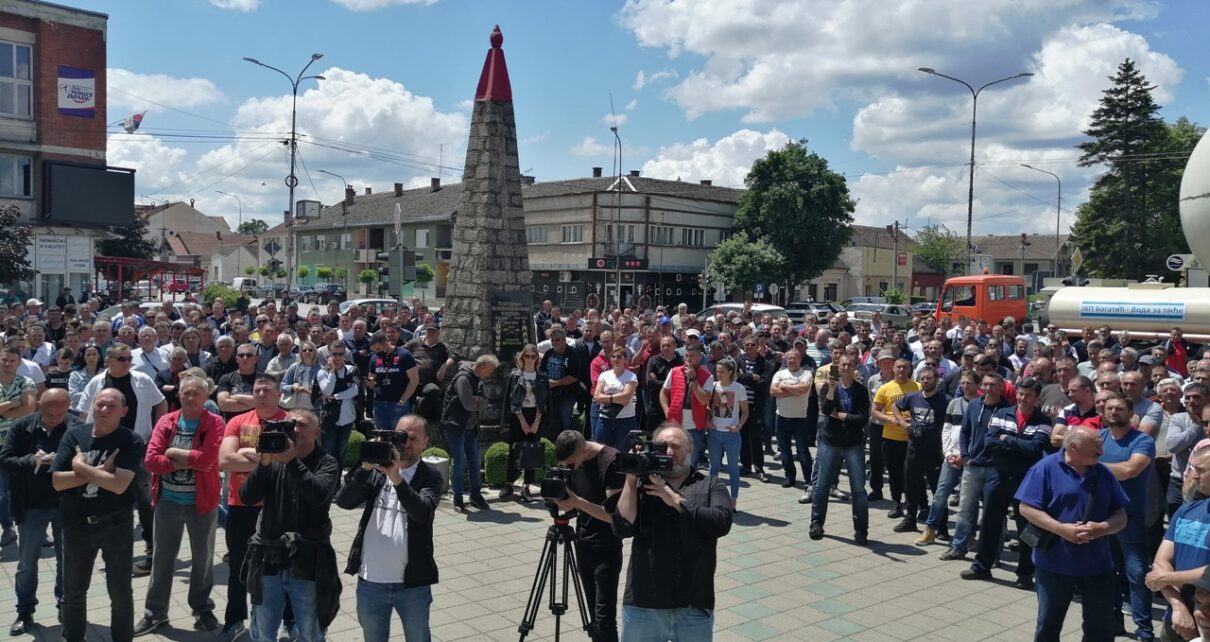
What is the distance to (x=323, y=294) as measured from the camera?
5378 centimetres

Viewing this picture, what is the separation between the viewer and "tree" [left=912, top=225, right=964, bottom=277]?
83125mm

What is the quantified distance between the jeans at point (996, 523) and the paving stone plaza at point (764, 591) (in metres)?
0.19

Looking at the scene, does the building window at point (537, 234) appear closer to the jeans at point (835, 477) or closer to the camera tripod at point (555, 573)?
the jeans at point (835, 477)

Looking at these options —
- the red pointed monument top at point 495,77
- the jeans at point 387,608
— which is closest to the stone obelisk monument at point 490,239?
the red pointed monument top at point 495,77

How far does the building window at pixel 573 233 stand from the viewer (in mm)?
52812

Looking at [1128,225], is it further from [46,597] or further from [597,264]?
[46,597]

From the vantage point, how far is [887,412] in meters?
9.34

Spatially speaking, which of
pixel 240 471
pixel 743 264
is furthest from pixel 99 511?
pixel 743 264

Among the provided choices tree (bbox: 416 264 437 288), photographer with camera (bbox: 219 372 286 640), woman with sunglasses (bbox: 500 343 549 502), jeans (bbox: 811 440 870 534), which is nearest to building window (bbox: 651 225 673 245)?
tree (bbox: 416 264 437 288)

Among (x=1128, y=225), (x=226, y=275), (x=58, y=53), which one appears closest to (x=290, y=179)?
(x=58, y=53)

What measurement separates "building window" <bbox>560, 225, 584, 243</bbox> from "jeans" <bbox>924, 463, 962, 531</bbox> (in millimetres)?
44657

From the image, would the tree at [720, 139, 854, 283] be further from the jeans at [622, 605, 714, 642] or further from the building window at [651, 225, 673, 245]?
the jeans at [622, 605, 714, 642]

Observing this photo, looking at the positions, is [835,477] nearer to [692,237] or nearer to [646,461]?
[646,461]

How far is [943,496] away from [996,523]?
92cm
